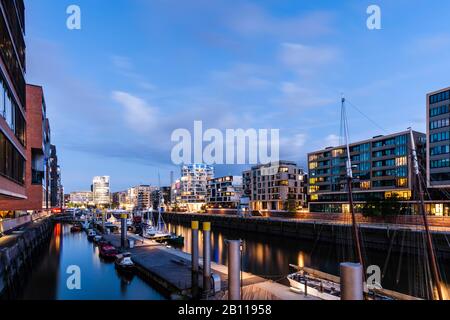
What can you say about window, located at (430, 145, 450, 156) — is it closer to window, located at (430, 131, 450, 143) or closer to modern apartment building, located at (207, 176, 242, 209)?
window, located at (430, 131, 450, 143)

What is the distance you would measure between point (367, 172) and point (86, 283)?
8056 cm

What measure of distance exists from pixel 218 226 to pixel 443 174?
69386mm

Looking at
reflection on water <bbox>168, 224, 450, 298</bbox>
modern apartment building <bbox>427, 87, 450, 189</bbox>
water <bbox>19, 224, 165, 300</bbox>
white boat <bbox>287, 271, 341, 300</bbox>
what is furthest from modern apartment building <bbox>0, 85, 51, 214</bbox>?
modern apartment building <bbox>427, 87, 450, 189</bbox>

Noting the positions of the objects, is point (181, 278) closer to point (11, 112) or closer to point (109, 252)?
point (109, 252)

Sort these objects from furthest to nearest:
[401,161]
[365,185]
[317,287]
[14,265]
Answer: [365,185] → [401,161] → [14,265] → [317,287]

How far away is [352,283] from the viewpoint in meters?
9.95

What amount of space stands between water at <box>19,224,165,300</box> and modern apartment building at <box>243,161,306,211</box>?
84.0m

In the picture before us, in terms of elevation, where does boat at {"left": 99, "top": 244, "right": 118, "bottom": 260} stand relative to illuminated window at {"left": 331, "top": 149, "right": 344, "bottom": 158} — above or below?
below

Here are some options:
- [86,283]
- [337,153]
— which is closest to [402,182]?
[337,153]

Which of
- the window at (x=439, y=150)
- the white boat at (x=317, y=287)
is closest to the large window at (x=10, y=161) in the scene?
the white boat at (x=317, y=287)

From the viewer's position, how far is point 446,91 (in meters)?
72.2

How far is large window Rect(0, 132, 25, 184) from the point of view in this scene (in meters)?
27.4
